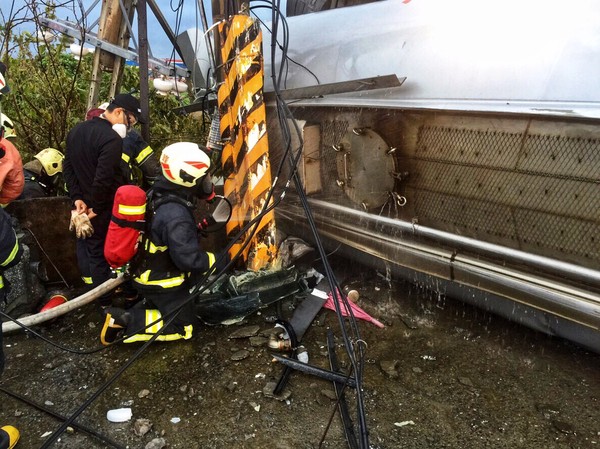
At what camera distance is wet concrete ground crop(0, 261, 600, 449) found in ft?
7.65

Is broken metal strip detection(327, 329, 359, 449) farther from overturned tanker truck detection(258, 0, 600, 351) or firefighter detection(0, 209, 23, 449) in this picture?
firefighter detection(0, 209, 23, 449)

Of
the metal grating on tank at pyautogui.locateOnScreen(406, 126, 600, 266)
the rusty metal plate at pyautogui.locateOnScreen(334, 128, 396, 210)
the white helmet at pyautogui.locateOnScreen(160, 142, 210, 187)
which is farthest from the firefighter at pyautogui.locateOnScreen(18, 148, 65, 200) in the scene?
the metal grating on tank at pyautogui.locateOnScreen(406, 126, 600, 266)

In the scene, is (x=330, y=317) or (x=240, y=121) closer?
(x=330, y=317)

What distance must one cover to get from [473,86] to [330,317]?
177cm

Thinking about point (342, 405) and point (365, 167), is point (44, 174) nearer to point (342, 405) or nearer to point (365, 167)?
point (365, 167)

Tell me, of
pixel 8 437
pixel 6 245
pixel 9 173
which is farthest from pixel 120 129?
pixel 8 437

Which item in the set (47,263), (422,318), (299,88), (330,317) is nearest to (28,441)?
(47,263)

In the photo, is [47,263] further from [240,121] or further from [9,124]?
[240,121]

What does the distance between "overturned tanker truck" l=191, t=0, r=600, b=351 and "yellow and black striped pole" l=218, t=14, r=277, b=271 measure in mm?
331

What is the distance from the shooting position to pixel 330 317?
337 centimetres

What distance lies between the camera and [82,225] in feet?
11.1

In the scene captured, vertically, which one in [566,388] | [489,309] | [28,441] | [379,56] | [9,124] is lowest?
[28,441]

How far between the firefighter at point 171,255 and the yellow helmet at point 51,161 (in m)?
1.35

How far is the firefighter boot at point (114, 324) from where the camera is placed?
10.0 feet
